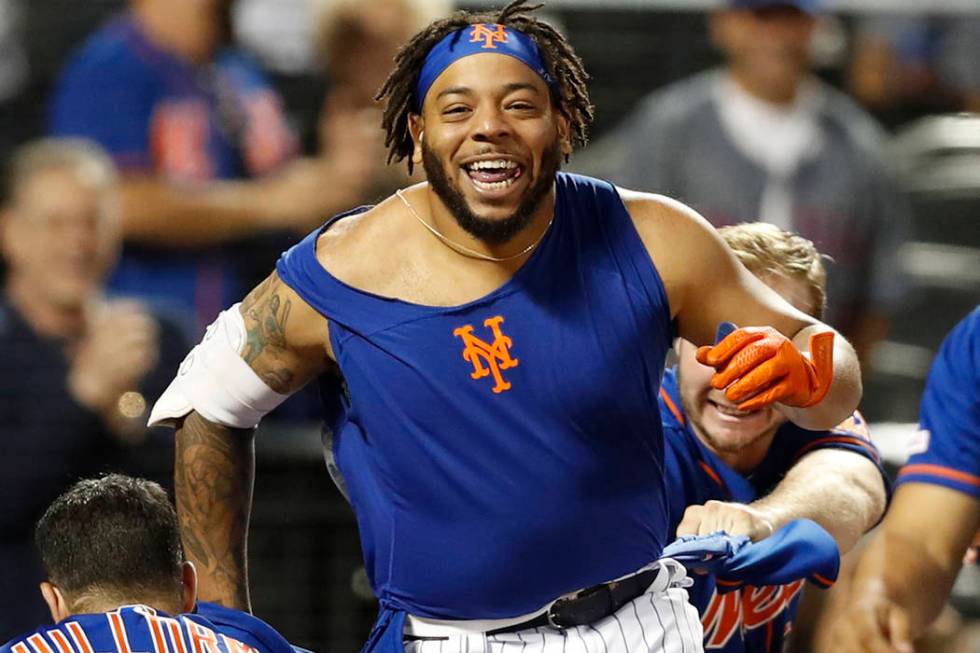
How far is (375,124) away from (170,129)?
61 centimetres

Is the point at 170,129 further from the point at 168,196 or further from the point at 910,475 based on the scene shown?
the point at 910,475

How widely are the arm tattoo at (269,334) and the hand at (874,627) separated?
119 centimetres

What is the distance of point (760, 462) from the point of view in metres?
3.12

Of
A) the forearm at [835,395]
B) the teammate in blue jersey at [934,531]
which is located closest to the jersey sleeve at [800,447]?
the teammate in blue jersey at [934,531]

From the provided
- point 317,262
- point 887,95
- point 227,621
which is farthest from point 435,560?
point 887,95

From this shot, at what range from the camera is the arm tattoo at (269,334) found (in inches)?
103

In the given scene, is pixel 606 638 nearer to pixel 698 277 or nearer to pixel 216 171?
pixel 698 277

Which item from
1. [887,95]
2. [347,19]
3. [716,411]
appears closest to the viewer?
[716,411]

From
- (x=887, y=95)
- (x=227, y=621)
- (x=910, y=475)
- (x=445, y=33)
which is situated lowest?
(x=910, y=475)

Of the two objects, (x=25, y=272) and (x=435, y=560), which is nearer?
(x=435, y=560)

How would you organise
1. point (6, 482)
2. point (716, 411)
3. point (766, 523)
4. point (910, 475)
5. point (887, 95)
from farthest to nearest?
point (887, 95) → point (6, 482) → point (910, 475) → point (716, 411) → point (766, 523)

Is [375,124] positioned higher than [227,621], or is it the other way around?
[375,124]

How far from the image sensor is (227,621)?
8.20 ft

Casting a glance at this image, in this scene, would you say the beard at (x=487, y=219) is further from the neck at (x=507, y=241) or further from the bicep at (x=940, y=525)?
the bicep at (x=940, y=525)
